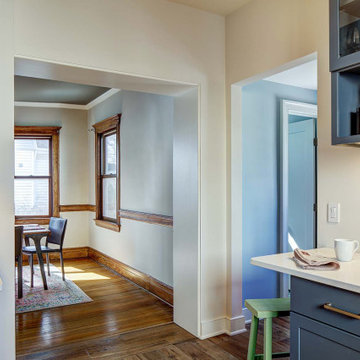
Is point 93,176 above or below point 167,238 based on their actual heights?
above

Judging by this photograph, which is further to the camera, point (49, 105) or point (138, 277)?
point (49, 105)

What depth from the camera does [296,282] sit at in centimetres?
172

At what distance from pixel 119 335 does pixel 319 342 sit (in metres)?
1.96

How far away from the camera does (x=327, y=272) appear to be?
1629 millimetres

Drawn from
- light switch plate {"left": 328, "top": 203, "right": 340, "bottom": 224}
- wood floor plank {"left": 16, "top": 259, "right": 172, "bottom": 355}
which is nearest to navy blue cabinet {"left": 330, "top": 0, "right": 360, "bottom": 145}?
light switch plate {"left": 328, "top": 203, "right": 340, "bottom": 224}

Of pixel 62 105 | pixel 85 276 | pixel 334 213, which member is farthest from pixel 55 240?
pixel 334 213

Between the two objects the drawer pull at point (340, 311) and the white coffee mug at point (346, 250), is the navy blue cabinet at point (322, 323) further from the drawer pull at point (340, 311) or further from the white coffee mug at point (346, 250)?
the white coffee mug at point (346, 250)

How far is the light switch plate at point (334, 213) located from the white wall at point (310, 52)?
0.02 metres

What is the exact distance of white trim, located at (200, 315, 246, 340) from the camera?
10.0ft

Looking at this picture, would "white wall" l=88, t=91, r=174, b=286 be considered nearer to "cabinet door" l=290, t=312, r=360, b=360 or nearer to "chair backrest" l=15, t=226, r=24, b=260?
"chair backrest" l=15, t=226, r=24, b=260

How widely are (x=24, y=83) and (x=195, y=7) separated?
2.95 meters

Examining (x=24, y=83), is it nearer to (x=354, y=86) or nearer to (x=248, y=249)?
(x=248, y=249)

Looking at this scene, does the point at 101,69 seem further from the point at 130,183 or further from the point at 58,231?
the point at 58,231

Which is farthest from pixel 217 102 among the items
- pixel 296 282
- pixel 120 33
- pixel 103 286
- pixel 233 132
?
pixel 103 286
